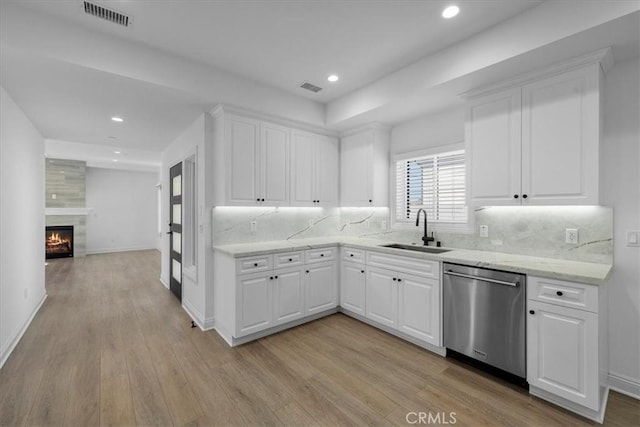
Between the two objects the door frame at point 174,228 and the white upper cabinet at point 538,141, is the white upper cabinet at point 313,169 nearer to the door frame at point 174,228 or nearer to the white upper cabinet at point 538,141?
the door frame at point 174,228

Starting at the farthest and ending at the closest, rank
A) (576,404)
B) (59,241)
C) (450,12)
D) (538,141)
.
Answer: (59,241) < (538,141) < (450,12) < (576,404)

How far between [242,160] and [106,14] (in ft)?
5.28

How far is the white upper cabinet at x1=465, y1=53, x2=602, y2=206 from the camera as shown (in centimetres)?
213

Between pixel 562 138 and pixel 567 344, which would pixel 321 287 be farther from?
pixel 562 138

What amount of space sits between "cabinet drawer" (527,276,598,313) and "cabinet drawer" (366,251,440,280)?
748 mm

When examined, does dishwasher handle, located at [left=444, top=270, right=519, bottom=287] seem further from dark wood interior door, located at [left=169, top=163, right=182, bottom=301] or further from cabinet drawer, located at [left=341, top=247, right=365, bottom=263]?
dark wood interior door, located at [left=169, top=163, right=182, bottom=301]

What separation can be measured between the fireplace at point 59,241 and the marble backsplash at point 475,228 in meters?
7.40

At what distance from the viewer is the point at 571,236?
2.42 m

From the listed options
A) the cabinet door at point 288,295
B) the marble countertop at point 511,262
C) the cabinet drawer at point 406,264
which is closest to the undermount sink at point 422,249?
the marble countertop at point 511,262

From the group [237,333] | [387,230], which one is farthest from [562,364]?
[237,333]

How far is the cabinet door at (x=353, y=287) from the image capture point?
3434mm

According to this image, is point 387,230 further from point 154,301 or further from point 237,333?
point 154,301

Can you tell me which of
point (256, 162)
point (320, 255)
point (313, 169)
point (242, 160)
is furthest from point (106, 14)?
point (320, 255)

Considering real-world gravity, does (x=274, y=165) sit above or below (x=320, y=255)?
above
